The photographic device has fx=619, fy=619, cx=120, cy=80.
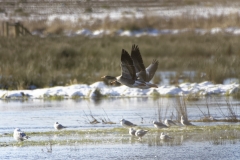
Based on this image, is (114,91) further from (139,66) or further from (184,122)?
(139,66)

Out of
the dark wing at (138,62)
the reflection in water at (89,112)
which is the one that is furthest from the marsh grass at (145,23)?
the dark wing at (138,62)

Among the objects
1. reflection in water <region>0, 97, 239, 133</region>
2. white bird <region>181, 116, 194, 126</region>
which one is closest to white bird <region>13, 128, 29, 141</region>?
reflection in water <region>0, 97, 239, 133</region>

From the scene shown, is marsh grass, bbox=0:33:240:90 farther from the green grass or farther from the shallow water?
the shallow water

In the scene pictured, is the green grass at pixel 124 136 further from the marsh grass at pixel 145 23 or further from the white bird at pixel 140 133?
the marsh grass at pixel 145 23

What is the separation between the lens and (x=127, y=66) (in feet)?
45.4

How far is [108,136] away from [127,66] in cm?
202

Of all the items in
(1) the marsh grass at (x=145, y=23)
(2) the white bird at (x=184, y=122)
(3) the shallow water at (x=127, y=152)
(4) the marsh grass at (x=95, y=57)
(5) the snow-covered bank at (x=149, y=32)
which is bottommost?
(3) the shallow water at (x=127, y=152)

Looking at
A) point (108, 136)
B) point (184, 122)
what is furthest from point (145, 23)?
point (108, 136)

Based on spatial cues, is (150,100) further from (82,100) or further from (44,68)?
(44,68)

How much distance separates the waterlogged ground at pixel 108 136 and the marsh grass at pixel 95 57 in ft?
14.9

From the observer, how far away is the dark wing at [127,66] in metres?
13.7

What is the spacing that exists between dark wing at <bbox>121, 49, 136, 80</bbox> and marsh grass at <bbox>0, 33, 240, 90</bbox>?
424 inches

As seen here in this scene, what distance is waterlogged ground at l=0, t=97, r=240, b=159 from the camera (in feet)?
42.4

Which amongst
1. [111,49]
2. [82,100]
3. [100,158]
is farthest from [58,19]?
[100,158]
